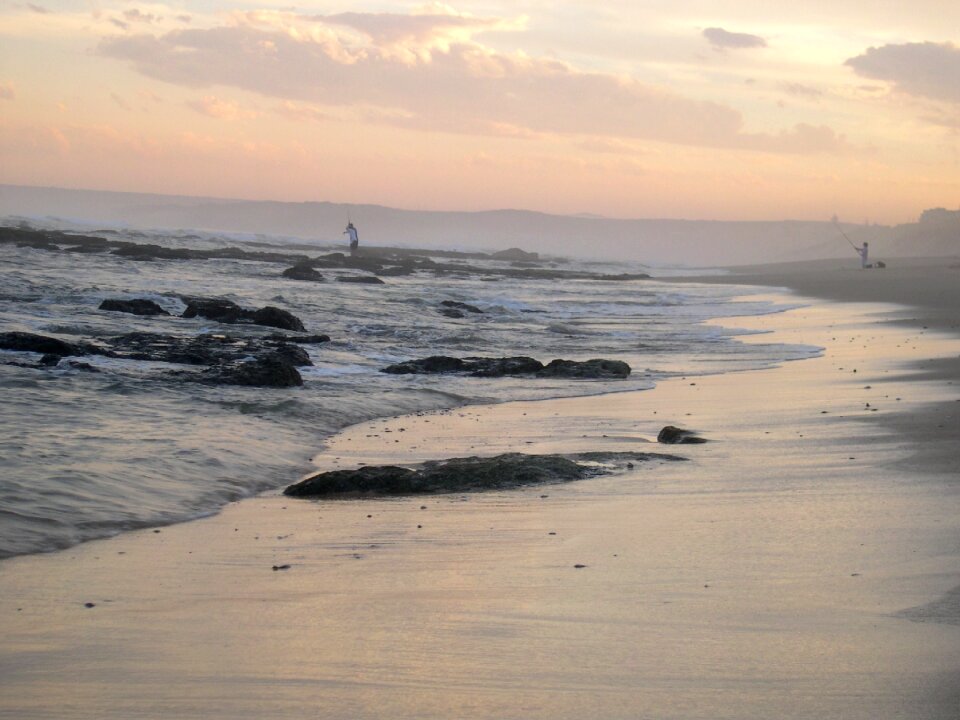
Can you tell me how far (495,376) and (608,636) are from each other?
8626mm

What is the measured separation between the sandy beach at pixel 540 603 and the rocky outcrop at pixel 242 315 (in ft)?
31.4

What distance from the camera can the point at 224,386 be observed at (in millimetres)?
9977

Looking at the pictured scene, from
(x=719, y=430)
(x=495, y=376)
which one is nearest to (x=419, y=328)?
(x=495, y=376)

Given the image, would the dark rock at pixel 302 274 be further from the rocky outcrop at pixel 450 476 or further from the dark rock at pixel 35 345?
the rocky outcrop at pixel 450 476

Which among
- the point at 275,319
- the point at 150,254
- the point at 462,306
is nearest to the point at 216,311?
the point at 275,319

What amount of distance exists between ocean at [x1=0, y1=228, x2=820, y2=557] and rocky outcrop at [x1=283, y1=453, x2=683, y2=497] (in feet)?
1.83

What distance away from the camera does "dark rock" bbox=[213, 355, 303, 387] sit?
10164mm

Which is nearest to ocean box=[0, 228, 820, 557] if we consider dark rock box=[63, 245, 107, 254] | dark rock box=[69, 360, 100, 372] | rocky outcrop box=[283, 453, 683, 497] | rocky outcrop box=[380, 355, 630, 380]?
dark rock box=[69, 360, 100, 372]

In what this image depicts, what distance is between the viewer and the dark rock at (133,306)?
55.5ft

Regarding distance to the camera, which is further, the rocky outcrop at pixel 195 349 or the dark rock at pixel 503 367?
the dark rock at pixel 503 367

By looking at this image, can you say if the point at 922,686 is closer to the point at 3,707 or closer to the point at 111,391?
the point at 3,707

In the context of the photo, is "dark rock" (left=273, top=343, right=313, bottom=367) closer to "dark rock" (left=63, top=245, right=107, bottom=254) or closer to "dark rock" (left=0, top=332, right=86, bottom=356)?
"dark rock" (left=0, top=332, right=86, bottom=356)

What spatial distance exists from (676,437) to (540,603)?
3.92 m

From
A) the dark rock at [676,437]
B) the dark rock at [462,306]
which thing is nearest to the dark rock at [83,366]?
the dark rock at [676,437]
